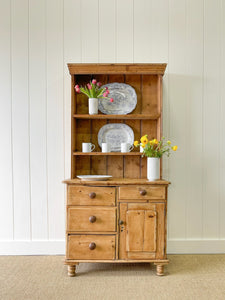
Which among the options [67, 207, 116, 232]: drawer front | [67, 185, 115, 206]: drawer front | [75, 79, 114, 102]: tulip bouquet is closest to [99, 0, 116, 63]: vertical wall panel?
[75, 79, 114, 102]: tulip bouquet

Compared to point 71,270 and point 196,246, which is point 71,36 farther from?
point 196,246

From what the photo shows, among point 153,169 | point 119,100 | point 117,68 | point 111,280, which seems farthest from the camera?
point 119,100

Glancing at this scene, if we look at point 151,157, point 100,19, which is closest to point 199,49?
point 100,19

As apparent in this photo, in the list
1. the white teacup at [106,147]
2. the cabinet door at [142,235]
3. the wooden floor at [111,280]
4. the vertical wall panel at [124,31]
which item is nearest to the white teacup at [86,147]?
the white teacup at [106,147]

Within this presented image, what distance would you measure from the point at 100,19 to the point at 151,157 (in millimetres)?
1425

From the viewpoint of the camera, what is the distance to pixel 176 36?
2.45m

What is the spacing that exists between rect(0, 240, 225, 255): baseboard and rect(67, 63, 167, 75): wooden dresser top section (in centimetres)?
159

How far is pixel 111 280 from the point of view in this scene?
195 cm

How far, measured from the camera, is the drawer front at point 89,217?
6.54 ft

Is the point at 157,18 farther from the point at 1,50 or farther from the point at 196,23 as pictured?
the point at 1,50

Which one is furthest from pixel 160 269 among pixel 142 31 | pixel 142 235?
pixel 142 31

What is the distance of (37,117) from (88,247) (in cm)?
128

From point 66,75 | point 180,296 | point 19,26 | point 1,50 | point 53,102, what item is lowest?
point 180,296

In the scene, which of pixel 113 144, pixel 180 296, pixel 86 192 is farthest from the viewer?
pixel 113 144
